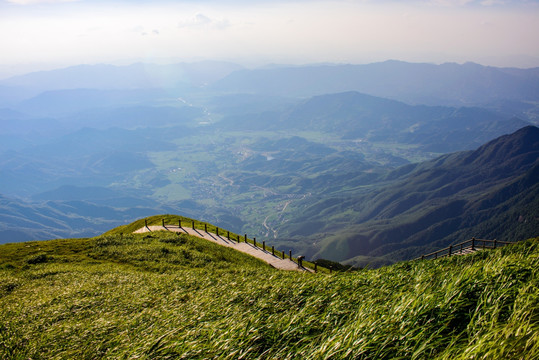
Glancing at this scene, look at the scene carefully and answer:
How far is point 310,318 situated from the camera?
11.0 meters

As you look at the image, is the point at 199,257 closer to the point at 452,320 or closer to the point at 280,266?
the point at 280,266

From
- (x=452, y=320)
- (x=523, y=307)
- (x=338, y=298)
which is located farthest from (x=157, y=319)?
(x=523, y=307)

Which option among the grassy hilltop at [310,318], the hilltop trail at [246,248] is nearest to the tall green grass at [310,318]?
the grassy hilltop at [310,318]

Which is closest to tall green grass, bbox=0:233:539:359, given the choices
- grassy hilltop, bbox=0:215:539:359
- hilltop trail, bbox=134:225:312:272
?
grassy hilltop, bbox=0:215:539:359

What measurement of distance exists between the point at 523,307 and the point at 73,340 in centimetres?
1607

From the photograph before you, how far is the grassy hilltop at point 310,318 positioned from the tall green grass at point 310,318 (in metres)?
0.04

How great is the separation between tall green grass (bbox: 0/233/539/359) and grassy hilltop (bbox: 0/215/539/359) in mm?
38

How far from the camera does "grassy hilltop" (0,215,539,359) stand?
317 inches

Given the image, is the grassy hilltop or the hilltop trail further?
the hilltop trail

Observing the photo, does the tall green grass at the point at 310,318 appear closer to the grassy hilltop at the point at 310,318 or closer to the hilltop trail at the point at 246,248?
the grassy hilltop at the point at 310,318

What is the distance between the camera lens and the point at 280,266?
5000 centimetres

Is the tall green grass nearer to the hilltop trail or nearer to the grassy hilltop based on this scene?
the grassy hilltop

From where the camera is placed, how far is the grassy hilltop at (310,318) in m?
8.06

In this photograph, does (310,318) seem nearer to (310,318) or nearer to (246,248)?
(310,318)
